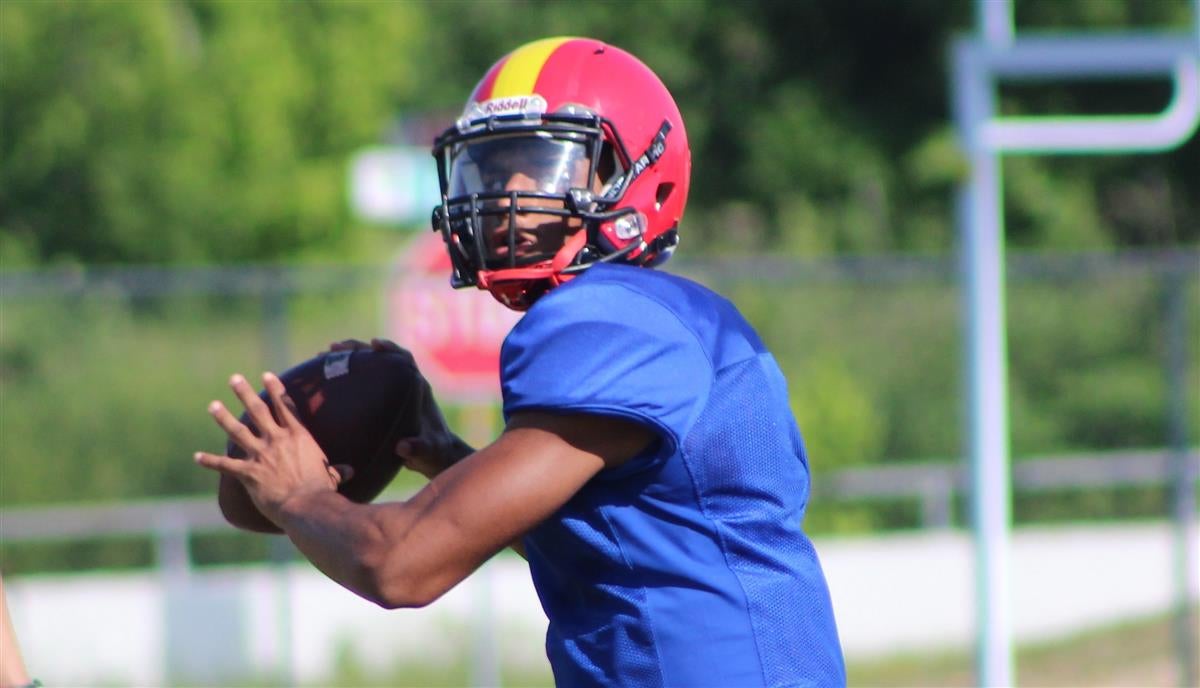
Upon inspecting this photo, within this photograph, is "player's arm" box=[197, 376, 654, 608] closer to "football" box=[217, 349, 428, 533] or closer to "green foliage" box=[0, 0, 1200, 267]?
"football" box=[217, 349, 428, 533]

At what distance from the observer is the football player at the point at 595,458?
2.00 metres

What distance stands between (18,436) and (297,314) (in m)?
2.66

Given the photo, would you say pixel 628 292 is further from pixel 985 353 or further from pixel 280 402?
pixel 985 353

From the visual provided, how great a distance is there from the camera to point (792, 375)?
9844 mm

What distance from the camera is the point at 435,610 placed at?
8.52m

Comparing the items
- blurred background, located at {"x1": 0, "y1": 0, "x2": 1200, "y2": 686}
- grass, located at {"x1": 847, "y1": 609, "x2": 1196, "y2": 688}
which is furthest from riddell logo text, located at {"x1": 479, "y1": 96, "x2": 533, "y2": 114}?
grass, located at {"x1": 847, "y1": 609, "x2": 1196, "y2": 688}

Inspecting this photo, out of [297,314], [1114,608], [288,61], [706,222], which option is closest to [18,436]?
[297,314]

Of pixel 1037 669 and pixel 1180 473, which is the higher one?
pixel 1180 473

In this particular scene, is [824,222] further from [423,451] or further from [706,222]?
[423,451]

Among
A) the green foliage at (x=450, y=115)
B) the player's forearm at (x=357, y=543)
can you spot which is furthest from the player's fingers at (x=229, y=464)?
the green foliage at (x=450, y=115)

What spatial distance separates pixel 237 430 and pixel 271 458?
0.20 feet

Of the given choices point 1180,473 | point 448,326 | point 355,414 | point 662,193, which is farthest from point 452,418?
point 662,193

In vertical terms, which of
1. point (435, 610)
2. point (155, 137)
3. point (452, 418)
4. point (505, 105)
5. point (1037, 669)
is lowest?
point (1037, 669)

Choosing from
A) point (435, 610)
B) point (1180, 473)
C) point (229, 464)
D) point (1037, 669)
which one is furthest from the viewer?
point (1037, 669)
